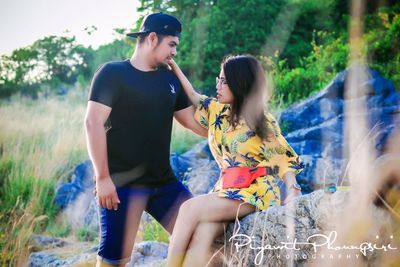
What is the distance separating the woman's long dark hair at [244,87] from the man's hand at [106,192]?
84 centimetres

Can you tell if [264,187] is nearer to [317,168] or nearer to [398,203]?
[398,203]

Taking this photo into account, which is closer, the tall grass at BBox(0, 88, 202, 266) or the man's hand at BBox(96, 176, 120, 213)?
the man's hand at BBox(96, 176, 120, 213)

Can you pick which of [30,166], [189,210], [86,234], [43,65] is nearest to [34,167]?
[30,166]

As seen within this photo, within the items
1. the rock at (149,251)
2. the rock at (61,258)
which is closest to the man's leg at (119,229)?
the rock at (149,251)

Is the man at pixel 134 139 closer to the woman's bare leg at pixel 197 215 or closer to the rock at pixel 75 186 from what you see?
the woman's bare leg at pixel 197 215

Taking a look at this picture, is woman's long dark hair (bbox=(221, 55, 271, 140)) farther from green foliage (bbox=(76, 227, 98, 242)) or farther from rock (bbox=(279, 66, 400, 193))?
green foliage (bbox=(76, 227, 98, 242))

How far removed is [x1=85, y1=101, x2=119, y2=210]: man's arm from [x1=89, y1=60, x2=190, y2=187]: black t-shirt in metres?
0.11

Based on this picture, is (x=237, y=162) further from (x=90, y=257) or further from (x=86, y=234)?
(x=86, y=234)

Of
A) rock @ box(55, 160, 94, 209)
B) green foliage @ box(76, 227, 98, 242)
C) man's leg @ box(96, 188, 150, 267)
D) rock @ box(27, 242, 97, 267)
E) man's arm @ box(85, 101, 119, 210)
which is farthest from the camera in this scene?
rock @ box(55, 160, 94, 209)

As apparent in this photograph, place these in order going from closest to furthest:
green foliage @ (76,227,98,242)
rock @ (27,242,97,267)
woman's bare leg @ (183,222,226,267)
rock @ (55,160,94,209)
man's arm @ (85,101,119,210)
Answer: woman's bare leg @ (183,222,226,267), man's arm @ (85,101,119,210), rock @ (27,242,97,267), green foliage @ (76,227,98,242), rock @ (55,160,94,209)

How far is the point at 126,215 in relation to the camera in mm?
3316

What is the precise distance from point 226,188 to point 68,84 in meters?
19.4

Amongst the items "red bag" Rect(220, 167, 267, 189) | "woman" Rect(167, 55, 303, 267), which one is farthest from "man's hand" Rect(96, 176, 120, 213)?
"red bag" Rect(220, 167, 267, 189)

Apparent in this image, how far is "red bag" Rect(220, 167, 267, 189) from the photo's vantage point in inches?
121
